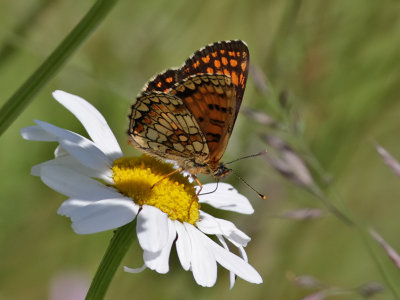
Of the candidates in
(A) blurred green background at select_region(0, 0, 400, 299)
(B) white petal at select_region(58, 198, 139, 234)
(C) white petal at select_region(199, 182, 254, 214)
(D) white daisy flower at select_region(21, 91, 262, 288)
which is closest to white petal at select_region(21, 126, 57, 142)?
(D) white daisy flower at select_region(21, 91, 262, 288)

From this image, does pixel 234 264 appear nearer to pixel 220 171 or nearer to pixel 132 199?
pixel 132 199

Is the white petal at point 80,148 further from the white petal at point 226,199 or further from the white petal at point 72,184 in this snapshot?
the white petal at point 226,199

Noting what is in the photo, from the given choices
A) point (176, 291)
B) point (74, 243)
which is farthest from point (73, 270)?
point (176, 291)

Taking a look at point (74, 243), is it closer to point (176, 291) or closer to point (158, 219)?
point (176, 291)

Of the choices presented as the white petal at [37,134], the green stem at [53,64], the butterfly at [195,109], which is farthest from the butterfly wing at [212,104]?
the green stem at [53,64]

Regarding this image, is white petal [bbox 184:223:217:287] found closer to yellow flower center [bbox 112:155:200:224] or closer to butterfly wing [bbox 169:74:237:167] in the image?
yellow flower center [bbox 112:155:200:224]

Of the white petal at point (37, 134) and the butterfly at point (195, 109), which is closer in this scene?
the white petal at point (37, 134)
